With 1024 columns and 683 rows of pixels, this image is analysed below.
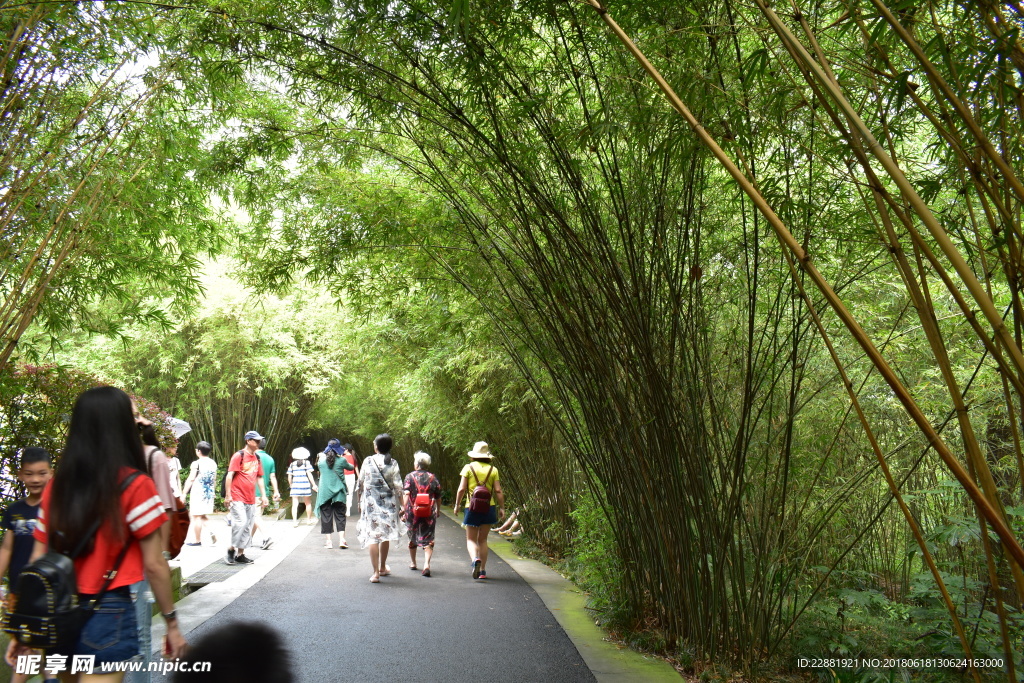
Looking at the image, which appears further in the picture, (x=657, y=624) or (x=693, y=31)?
(x=657, y=624)

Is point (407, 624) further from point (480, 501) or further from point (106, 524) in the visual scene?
point (106, 524)

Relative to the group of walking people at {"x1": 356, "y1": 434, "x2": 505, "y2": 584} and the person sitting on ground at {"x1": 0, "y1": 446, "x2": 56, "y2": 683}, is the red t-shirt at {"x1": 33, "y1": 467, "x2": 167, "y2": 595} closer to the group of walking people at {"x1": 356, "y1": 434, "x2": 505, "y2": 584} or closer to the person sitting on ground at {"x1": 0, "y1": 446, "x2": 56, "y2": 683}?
the person sitting on ground at {"x1": 0, "y1": 446, "x2": 56, "y2": 683}

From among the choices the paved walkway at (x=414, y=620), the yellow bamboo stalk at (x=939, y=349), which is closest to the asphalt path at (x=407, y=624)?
the paved walkway at (x=414, y=620)

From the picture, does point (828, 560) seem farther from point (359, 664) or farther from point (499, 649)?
point (359, 664)

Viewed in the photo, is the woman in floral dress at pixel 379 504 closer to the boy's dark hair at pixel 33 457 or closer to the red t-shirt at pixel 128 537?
the boy's dark hair at pixel 33 457

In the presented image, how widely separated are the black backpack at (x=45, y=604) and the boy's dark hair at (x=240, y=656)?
69cm

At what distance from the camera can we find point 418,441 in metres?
21.2

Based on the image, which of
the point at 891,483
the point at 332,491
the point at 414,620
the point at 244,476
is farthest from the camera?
the point at 332,491

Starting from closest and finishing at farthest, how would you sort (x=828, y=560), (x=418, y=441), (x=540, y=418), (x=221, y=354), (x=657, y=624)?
(x=657, y=624) → (x=828, y=560) → (x=540, y=418) → (x=221, y=354) → (x=418, y=441)

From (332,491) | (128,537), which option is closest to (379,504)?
(332,491)

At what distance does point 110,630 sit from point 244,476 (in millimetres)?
6386

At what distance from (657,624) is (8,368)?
409 centimetres

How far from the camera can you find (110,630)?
201 cm

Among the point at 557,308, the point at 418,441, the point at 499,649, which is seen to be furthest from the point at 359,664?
the point at 418,441
